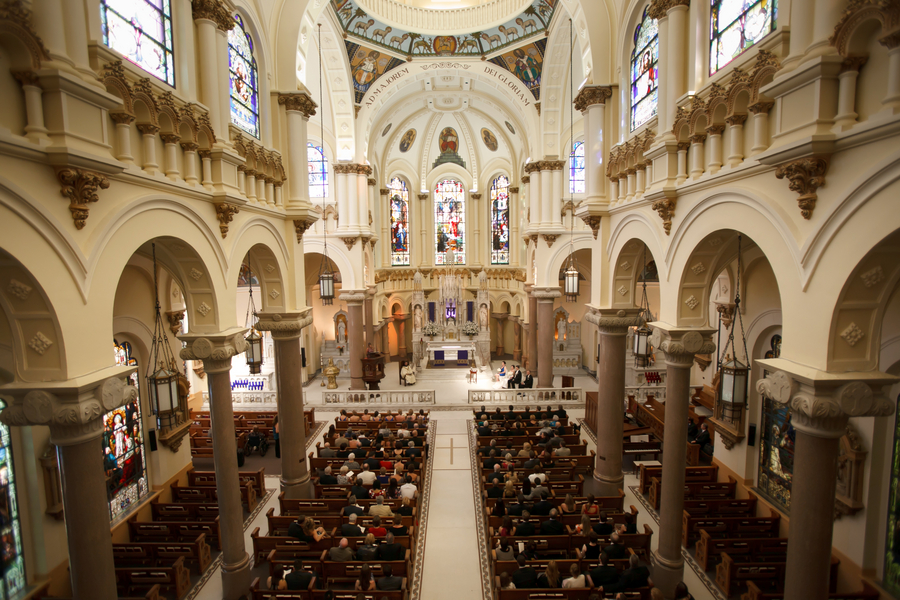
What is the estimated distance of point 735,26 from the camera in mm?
6637

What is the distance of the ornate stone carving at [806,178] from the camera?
4.80 meters

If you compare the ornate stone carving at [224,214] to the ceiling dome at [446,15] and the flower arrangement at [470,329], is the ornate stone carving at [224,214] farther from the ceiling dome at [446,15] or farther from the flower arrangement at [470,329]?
the flower arrangement at [470,329]

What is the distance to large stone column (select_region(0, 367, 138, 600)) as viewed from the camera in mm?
4914

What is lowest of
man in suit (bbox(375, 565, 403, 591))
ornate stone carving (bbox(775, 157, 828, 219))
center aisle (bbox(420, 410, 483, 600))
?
center aisle (bbox(420, 410, 483, 600))

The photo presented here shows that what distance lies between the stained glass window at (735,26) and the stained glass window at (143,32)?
28.5 ft

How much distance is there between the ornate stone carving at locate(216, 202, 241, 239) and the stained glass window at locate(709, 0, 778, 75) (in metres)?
8.53

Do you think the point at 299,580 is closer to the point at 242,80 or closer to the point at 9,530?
the point at 9,530

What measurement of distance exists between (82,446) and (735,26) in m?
10.4

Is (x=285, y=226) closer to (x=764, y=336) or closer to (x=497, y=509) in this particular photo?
(x=497, y=509)

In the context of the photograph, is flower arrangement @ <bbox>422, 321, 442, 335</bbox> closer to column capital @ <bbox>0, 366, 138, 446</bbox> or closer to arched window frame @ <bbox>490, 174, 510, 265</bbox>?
arched window frame @ <bbox>490, 174, 510, 265</bbox>

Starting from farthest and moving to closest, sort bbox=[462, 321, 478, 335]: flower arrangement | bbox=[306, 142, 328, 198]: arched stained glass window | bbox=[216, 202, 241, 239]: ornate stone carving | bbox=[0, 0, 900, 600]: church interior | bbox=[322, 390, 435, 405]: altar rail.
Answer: bbox=[462, 321, 478, 335]: flower arrangement, bbox=[306, 142, 328, 198]: arched stained glass window, bbox=[322, 390, 435, 405]: altar rail, bbox=[216, 202, 241, 239]: ornate stone carving, bbox=[0, 0, 900, 600]: church interior

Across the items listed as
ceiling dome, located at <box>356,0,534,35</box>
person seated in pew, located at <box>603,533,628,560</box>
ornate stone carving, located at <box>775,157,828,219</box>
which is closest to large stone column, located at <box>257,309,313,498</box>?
person seated in pew, located at <box>603,533,628,560</box>

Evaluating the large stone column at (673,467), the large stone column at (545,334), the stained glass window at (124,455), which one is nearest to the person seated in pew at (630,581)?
the large stone column at (673,467)

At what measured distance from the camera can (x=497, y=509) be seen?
9719 mm
